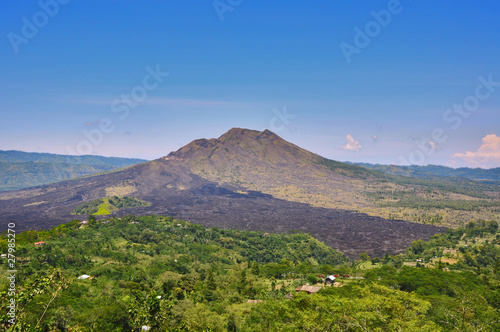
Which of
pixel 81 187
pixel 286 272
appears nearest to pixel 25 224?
pixel 81 187

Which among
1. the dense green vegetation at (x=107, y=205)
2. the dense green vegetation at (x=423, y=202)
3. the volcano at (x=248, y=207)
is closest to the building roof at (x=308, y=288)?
the volcano at (x=248, y=207)

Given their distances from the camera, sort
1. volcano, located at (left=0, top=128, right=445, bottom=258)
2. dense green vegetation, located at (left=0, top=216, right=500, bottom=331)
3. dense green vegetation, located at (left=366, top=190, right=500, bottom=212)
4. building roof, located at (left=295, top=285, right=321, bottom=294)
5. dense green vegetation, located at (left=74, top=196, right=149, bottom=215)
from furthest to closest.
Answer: dense green vegetation, located at (left=366, top=190, right=500, bottom=212) → dense green vegetation, located at (left=74, top=196, right=149, bottom=215) → volcano, located at (left=0, top=128, right=445, bottom=258) → building roof, located at (left=295, top=285, right=321, bottom=294) → dense green vegetation, located at (left=0, top=216, right=500, bottom=331)

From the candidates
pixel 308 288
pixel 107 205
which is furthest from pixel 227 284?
pixel 107 205

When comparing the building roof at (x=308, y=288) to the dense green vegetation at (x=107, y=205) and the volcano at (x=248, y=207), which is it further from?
the dense green vegetation at (x=107, y=205)

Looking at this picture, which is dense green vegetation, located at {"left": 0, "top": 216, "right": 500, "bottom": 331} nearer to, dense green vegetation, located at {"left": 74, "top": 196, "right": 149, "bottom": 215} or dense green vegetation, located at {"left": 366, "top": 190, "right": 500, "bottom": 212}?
dense green vegetation, located at {"left": 74, "top": 196, "right": 149, "bottom": 215}

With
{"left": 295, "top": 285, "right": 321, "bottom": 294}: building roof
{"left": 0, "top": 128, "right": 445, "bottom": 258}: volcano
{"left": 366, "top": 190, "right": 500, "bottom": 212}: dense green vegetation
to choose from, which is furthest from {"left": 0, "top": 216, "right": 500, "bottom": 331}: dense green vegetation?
{"left": 366, "top": 190, "right": 500, "bottom": 212}: dense green vegetation

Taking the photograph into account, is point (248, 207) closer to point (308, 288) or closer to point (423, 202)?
point (423, 202)
